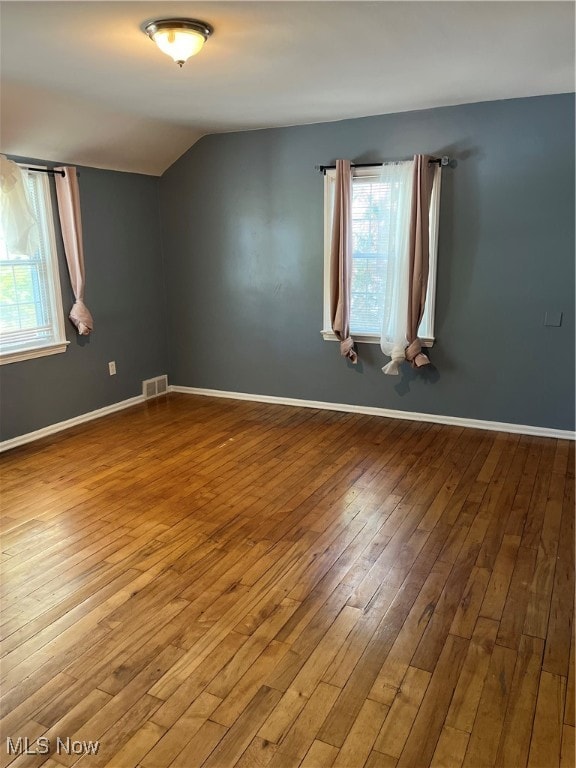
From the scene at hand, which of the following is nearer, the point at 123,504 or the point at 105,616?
the point at 105,616

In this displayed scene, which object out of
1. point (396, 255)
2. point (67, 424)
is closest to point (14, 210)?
point (67, 424)

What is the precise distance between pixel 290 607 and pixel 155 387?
374 cm

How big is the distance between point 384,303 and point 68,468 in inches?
110

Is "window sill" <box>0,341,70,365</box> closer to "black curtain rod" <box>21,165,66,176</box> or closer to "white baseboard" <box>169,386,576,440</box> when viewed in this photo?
"black curtain rod" <box>21,165,66,176</box>

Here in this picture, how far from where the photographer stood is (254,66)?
123 inches

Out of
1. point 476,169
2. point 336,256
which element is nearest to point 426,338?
point 336,256

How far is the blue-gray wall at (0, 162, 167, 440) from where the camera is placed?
177 inches

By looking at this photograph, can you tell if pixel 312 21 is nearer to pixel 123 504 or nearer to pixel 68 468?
pixel 123 504

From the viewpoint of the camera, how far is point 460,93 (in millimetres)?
3855

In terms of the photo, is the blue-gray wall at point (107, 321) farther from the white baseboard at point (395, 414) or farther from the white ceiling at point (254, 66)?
the white baseboard at point (395, 414)

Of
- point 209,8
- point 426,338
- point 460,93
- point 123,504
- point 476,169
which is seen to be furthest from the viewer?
point 426,338

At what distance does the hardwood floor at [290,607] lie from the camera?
5.87 ft

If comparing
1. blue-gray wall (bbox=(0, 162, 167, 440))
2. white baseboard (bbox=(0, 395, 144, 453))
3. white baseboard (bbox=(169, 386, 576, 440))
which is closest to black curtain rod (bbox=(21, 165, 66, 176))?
blue-gray wall (bbox=(0, 162, 167, 440))

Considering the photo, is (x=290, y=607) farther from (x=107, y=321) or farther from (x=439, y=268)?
(x=107, y=321)
